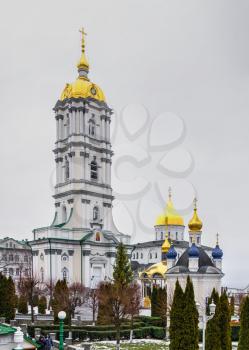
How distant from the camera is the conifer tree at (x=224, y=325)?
21.1 metres

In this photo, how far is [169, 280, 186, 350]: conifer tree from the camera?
19531 millimetres

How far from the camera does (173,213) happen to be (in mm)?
84375

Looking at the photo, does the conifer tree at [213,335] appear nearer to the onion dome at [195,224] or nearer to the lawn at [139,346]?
the lawn at [139,346]

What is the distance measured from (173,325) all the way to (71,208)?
40.9m

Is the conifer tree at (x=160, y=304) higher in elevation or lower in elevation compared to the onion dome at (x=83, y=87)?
lower

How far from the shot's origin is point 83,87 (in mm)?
63219

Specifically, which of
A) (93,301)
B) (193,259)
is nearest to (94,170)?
(93,301)

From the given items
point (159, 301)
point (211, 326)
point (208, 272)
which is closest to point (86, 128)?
point (159, 301)

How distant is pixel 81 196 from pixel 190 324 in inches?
1613

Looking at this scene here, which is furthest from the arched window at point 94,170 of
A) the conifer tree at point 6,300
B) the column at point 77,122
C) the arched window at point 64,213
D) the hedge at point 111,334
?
the hedge at point 111,334

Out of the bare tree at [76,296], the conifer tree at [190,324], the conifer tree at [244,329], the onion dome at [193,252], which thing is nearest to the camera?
the conifer tree at [190,324]

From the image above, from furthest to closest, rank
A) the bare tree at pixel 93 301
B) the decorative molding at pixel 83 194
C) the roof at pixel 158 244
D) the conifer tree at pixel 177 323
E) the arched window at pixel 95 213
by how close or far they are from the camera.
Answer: the roof at pixel 158 244 → the arched window at pixel 95 213 → the decorative molding at pixel 83 194 → the bare tree at pixel 93 301 → the conifer tree at pixel 177 323

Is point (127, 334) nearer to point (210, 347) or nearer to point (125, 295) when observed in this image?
point (125, 295)

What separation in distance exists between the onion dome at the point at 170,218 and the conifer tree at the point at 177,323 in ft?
208
